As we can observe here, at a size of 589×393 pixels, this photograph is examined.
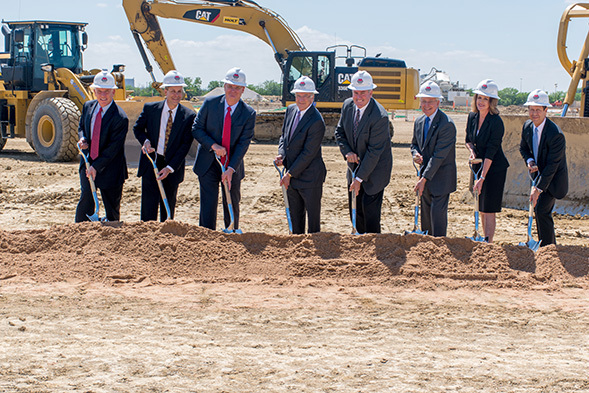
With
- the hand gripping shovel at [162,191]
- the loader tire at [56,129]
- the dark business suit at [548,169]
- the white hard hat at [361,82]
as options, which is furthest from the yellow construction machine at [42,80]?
the dark business suit at [548,169]

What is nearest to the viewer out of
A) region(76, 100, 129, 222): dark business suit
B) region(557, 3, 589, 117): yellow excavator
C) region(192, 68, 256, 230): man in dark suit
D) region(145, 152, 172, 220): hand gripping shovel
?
region(192, 68, 256, 230): man in dark suit

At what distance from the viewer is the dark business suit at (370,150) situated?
6.49m

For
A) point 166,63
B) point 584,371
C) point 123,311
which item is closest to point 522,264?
point 584,371

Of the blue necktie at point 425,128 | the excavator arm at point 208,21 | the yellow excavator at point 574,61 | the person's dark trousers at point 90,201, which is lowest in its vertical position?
the person's dark trousers at point 90,201

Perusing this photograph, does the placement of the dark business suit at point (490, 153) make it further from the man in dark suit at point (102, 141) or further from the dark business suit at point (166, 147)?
the man in dark suit at point (102, 141)

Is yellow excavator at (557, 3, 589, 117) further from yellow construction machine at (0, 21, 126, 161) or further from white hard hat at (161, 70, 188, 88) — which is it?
yellow construction machine at (0, 21, 126, 161)

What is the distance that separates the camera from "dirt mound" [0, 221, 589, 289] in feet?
19.8

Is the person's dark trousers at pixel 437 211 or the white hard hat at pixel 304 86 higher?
the white hard hat at pixel 304 86

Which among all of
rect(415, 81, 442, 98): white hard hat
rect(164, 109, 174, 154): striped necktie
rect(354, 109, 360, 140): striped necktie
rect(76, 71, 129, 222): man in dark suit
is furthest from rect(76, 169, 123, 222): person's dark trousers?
rect(415, 81, 442, 98): white hard hat

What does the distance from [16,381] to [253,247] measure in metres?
2.88

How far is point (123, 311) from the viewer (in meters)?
5.19

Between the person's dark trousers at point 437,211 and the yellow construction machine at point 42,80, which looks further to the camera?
the yellow construction machine at point 42,80

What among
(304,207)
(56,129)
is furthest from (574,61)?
(56,129)

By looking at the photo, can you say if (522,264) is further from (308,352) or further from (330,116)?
(330,116)
